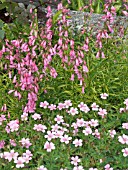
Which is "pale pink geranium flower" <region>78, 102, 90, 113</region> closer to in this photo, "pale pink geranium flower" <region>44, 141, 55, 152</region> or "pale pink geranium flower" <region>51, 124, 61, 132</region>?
"pale pink geranium flower" <region>51, 124, 61, 132</region>

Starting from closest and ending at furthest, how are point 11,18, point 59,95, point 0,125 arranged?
point 0,125, point 59,95, point 11,18

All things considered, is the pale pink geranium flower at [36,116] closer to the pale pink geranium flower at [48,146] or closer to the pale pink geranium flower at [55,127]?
the pale pink geranium flower at [55,127]

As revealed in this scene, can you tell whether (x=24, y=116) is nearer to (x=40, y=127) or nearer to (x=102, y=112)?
(x=40, y=127)

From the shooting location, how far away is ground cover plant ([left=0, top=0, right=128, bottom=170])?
145 inches

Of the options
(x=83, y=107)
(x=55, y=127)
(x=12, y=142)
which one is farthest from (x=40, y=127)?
(x=83, y=107)

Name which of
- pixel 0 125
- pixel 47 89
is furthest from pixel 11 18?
pixel 0 125

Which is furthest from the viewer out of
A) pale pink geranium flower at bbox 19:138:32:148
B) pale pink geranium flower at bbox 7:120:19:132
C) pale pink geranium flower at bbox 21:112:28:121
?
pale pink geranium flower at bbox 21:112:28:121

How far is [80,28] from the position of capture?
5820 mm

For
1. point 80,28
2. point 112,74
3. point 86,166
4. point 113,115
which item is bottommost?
point 86,166

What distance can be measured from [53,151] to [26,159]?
24 cm

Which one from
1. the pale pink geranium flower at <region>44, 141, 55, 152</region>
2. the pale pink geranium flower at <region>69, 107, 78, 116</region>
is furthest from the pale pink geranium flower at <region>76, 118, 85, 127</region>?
the pale pink geranium flower at <region>44, 141, 55, 152</region>

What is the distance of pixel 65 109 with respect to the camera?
14.1 ft

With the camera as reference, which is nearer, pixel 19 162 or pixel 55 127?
pixel 19 162

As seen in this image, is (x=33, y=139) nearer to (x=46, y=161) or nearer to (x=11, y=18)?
(x=46, y=161)
